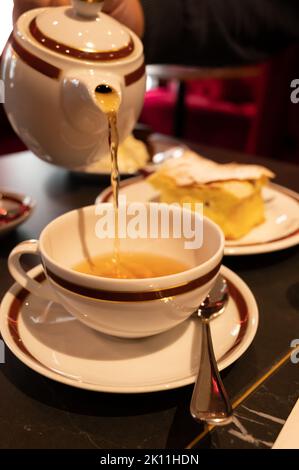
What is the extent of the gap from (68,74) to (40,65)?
0.04m

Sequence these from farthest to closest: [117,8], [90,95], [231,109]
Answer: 1. [231,109]
2. [117,8]
3. [90,95]

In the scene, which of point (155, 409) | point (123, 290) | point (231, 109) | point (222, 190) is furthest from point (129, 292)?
point (231, 109)

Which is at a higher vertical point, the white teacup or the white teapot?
the white teapot

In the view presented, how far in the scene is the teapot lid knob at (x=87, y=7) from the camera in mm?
602

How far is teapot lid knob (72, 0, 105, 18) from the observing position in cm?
60

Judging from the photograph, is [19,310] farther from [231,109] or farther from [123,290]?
[231,109]

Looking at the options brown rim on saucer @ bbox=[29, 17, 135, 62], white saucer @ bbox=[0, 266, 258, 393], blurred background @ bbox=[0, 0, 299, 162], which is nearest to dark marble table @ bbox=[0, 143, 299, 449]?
white saucer @ bbox=[0, 266, 258, 393]

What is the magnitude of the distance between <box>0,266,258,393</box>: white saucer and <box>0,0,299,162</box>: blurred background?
142 cm

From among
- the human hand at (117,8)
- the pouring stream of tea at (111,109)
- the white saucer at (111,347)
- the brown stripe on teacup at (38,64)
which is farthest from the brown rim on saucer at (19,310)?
the human hand at (117,8)

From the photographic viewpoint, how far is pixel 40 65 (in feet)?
1.92

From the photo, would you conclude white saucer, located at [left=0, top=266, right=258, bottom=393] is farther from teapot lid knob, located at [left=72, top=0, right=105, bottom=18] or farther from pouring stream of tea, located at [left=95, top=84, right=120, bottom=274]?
teapot lid knob, located at [left=72, top=0, right=105, bottom=18]

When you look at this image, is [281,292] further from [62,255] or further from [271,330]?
[62,255]

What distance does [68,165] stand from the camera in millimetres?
690
